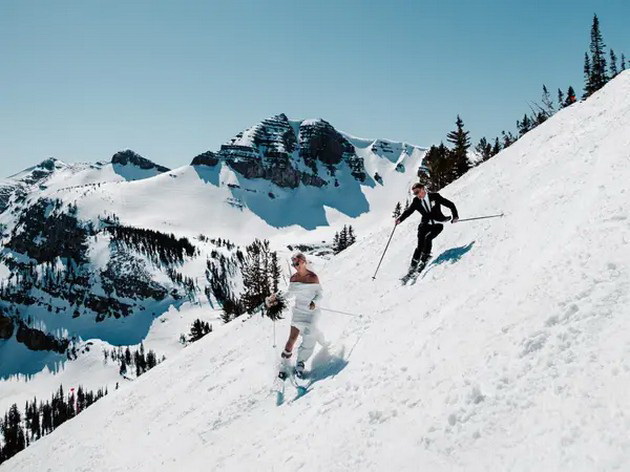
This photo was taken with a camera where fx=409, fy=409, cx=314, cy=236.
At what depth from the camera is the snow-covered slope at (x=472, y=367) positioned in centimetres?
496

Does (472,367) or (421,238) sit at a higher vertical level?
(421,238)

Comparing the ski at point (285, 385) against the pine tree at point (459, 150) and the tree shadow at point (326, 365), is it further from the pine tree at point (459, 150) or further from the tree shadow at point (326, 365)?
the pine tree at point (459, 150)

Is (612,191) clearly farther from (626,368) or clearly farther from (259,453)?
(259,453)

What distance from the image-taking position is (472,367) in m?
6.57

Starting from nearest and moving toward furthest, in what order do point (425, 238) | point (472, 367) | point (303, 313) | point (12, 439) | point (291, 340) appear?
point (472, 367) → point (291, 340) → point (303, 313) → point (425, 238) → point (12, 439)

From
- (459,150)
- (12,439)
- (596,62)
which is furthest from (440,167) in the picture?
(12,439)

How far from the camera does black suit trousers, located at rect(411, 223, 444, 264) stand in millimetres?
13242

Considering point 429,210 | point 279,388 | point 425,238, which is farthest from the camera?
point 425,238

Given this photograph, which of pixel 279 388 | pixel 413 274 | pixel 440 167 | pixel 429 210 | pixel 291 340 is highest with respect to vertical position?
pixel 440 167

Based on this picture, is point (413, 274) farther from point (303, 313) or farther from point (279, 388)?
point (279, 388)

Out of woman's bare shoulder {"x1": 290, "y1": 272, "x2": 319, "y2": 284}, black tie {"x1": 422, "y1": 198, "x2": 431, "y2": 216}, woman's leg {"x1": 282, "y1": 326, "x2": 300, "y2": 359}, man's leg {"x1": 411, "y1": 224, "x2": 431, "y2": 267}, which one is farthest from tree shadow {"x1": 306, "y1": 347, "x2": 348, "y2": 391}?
black tie {"x1": 422, "y1": 198, "x2": 431, "y2": 216}

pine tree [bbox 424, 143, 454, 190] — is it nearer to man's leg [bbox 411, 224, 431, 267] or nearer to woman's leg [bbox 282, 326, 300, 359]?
man's leg [bbox 411, 224, 431, 267]

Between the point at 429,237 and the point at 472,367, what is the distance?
7.23 m

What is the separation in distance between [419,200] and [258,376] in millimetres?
7705
